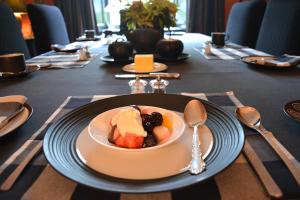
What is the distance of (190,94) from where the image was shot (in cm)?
70

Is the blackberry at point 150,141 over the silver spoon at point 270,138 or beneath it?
over

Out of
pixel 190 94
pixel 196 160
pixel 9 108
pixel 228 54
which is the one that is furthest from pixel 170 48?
pixel 196 160

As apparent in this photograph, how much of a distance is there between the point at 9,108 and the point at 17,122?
0.18 ft

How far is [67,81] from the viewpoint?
0.87 metres

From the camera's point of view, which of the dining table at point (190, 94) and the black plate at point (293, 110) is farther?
the black plate at point (293, 110)

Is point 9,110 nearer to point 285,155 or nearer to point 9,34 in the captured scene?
point 285,155

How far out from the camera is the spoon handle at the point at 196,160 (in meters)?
0.31

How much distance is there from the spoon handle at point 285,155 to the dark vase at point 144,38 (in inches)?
35.3

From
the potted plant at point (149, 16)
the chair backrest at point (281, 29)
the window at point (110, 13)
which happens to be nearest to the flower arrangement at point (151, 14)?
the potted plant at point (149, 16)

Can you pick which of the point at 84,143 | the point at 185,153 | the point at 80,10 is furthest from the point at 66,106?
the point at 80,10

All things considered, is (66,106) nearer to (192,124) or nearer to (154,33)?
(192,124)

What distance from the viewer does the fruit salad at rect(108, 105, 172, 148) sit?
0.37 metres

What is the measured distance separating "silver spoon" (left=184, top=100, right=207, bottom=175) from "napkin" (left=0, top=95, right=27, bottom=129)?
0.34 meters

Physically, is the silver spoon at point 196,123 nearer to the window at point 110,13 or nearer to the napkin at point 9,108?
the napkin at point 9,108
